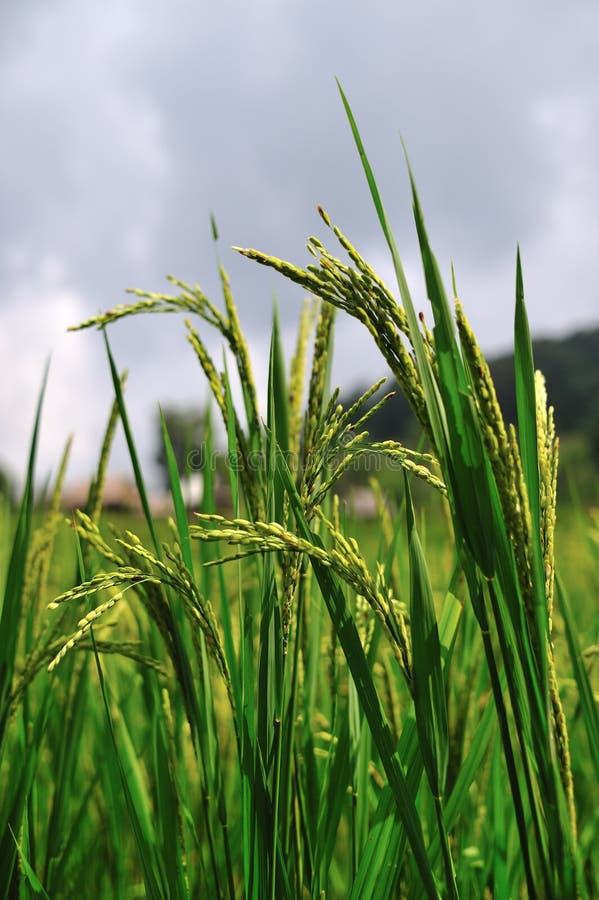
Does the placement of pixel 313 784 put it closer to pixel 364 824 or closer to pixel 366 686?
pixel 364 824

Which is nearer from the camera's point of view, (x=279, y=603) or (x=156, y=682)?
(x=279, y=603)

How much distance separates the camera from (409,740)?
0.77 m

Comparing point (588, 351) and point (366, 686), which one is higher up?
point (588, 351)

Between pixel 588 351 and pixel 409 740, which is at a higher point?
pixel 588 351

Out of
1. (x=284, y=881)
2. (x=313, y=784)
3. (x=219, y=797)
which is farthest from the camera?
(x=313, y=784)

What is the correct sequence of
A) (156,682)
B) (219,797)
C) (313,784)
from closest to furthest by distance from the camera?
(219,797) → (313,784) → (156,682)

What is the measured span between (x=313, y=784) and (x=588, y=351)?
68572 millimetres

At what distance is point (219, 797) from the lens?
83 centimetres

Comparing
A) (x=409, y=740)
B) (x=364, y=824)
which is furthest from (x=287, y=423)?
(x=364, y=824)

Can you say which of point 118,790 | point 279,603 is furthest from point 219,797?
point 118,790

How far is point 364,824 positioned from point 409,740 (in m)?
0.23

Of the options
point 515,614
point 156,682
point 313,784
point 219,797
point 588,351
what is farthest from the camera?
point 588,351

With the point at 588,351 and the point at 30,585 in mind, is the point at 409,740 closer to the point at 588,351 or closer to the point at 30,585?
the point at 30,585

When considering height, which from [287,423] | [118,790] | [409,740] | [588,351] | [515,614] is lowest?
[118,790]
